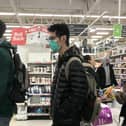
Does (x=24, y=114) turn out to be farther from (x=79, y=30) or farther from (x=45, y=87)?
(x=79, y=30)

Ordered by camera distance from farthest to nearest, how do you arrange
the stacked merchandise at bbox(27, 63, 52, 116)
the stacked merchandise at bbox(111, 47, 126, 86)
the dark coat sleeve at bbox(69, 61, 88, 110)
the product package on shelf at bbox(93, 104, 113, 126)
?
the stacked merchandise at bbox(111, 47, 126, 86) → the stacked merchandise at bbox(27, 63, 52, 116) → the product package on shelf at bbox(93, 104, 113, 126) → the dark coat sleeve at bbox(69, 61, 88, 110)

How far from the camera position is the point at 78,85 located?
278cm

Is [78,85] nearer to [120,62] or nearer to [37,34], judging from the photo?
[37,34]

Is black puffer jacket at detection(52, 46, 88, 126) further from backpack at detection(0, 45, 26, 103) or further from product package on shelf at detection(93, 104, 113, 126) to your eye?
product package on shelf at detection(93, 104, 113, 126)

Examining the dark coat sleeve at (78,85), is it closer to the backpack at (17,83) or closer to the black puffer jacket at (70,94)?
the black puffer jacket at (70,94)

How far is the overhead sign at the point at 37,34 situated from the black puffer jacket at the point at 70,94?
6203mm

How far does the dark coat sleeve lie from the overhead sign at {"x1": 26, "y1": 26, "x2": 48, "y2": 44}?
628 centimetres

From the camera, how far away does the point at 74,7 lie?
15.9 m

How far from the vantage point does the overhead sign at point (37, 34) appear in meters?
9.07

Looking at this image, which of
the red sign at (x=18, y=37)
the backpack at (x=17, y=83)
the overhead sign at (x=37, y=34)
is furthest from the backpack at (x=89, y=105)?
the red sign at (x=18, y=37)

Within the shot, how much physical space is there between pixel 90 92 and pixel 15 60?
0.76 m

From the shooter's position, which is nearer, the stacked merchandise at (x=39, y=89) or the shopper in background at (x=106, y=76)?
the stacked merchandise at (x=39, y=89)

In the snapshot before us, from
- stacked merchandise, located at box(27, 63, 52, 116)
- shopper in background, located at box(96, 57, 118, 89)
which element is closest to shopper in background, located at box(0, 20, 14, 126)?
stacked merchandise, located at box(27, 63, 52, 116)

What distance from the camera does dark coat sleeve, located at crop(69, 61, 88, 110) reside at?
109 inches
